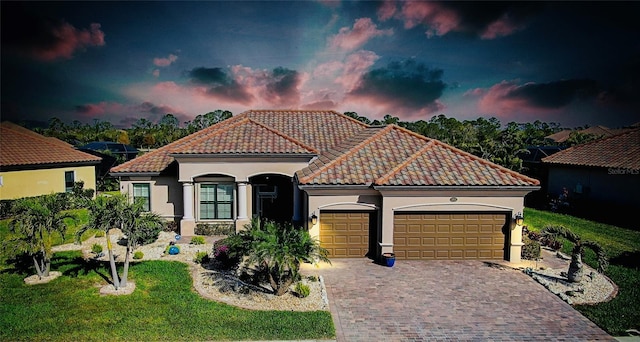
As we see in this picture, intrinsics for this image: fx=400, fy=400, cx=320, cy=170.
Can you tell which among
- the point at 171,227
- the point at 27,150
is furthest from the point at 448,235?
the point at 27,150

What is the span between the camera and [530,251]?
613 inches

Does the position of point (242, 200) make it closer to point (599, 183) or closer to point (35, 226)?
point (35, 226)

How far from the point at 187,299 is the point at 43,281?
5169 mm

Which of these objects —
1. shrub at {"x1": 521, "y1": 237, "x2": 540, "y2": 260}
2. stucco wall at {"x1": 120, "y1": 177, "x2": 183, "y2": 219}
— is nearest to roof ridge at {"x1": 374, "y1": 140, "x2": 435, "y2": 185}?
shrub at {"x1": 521, "y1": 237, "x2": 540, "y2": 260}

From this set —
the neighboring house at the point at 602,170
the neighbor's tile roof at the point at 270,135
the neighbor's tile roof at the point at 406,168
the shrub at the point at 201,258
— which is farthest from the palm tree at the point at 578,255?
the neighboring house at the point at 602,170

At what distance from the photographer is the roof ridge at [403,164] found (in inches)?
595

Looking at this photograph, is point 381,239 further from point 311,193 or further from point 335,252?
point 311,193

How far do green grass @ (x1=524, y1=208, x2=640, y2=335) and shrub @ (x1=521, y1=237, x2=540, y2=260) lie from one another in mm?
1988

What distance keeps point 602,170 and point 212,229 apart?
24073 mm

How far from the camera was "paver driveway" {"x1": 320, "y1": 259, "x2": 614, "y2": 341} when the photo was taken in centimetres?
981

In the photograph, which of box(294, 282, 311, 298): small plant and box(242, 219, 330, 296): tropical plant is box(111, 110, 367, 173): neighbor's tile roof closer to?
box(242, 219, 330, 296): tropical plant

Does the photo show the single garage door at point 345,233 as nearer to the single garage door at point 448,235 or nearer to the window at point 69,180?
the single garage door at point 448,235

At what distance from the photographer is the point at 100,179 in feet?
105

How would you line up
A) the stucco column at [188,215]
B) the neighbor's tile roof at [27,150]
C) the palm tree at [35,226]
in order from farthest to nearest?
the neighbor's tile roof at [27,150]
the stucco column at [188,215]
the palm tree at [35,226]
